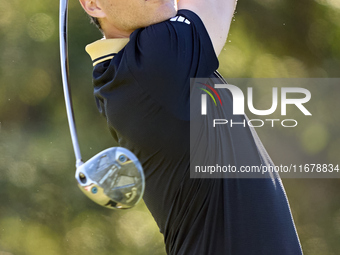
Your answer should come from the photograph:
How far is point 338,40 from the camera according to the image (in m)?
5.26

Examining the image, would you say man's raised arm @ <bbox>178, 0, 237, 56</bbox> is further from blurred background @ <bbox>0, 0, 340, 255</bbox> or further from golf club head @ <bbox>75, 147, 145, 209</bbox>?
blurred background @ <bbox>0, 0, 340, 255</bbox>

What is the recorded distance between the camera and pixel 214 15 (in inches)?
64.6

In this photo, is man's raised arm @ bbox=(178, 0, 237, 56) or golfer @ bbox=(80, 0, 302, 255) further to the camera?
man's raised arm @ bbox=(178, 0, 237, 56)

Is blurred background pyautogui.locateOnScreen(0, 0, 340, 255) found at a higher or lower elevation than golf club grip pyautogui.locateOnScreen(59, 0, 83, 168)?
lower

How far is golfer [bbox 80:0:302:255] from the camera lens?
1450 millimetres

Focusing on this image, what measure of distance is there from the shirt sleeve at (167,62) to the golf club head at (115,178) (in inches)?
10.6

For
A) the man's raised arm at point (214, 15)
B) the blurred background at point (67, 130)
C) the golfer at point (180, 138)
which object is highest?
the man's raised arm at point (214, 15)

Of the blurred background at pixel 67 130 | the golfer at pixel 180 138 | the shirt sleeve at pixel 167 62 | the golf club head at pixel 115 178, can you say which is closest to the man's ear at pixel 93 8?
the golfer at pixel 180 138

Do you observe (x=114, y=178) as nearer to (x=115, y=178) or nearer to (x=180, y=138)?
(x=115, y=178)

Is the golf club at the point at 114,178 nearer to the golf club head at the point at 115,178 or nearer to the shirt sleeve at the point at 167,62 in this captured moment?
the golf club head at the point at 115,178

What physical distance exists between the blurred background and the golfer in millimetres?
3336

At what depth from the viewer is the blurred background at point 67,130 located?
4.98 meters

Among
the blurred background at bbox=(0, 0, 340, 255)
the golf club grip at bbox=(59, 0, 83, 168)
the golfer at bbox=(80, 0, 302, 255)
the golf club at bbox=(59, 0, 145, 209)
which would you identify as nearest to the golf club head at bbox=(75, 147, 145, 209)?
the golf club at bbox=(59, 0, 145, 209)

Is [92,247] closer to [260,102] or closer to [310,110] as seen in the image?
[260,102]
